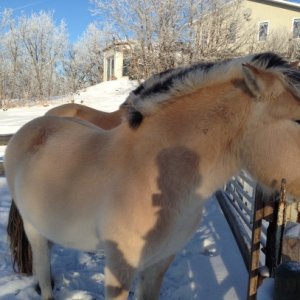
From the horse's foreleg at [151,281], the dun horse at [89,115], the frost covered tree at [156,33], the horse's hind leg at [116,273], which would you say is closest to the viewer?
the horse's hind leg at [116,273]

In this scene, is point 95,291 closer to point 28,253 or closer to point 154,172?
point 28,253

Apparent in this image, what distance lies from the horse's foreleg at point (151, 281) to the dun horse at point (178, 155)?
42 centimetres

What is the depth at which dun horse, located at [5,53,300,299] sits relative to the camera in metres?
1.85

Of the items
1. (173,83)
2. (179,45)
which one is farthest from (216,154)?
(179,45)

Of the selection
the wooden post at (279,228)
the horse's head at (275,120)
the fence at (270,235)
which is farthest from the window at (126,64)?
the horse's head at (275,120)

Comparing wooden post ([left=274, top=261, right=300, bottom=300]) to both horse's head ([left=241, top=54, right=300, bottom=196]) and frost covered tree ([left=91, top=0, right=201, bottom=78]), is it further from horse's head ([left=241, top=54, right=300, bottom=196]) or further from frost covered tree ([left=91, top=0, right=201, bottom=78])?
frost covered tree ([left=91, top=0, right=201, bottom=78])

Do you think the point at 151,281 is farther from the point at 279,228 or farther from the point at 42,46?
the point at 42,46

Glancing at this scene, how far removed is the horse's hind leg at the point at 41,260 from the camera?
3082 mm

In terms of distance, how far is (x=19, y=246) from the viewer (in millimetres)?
3529

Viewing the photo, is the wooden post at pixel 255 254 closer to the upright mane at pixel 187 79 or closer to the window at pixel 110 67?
the upright mane at pixel 187 79

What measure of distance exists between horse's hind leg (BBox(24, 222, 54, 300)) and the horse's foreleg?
95cm

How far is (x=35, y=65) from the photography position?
35.4 meters

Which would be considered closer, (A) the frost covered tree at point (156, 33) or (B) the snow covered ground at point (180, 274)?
(B) the snow covered ground at point (180, 274)

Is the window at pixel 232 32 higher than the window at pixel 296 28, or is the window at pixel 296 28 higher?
the window at pixel 296 28
